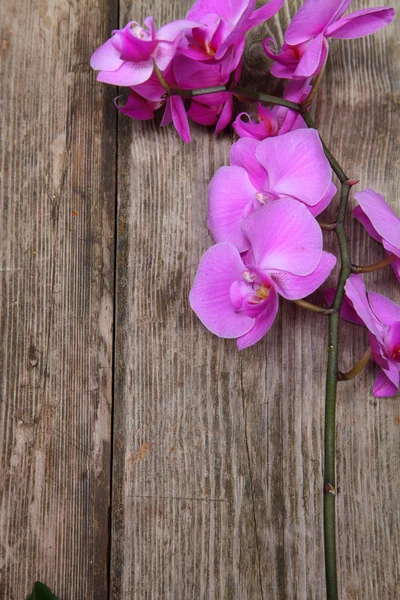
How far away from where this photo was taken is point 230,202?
0.58 metres

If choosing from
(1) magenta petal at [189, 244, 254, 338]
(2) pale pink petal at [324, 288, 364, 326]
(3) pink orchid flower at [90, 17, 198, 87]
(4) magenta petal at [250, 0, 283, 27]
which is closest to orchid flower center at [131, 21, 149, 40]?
(3) pink orchid flower at [90, 17, 198, 87]

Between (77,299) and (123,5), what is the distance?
36cm

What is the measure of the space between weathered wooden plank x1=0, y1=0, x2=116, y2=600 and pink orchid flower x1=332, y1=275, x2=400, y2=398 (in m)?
0.27

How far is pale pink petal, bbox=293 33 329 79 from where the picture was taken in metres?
0.54

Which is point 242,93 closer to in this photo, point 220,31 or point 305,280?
point 220,31

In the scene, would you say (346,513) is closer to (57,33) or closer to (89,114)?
(89,114)

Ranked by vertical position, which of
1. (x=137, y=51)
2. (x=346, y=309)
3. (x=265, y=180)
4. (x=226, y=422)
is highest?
(x=137, y=51)

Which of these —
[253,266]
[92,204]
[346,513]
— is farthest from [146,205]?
[346,513]

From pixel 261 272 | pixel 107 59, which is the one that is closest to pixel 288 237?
pixel 261 272

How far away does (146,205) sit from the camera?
649 mm

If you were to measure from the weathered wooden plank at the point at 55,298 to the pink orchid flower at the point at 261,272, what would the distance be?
15cm

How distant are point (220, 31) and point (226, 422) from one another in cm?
40

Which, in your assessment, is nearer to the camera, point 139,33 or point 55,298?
point 139,33

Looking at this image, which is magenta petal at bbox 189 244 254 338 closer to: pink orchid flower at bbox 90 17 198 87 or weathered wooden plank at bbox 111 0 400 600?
weathered wooden plank at bbox 111 0 400 600
